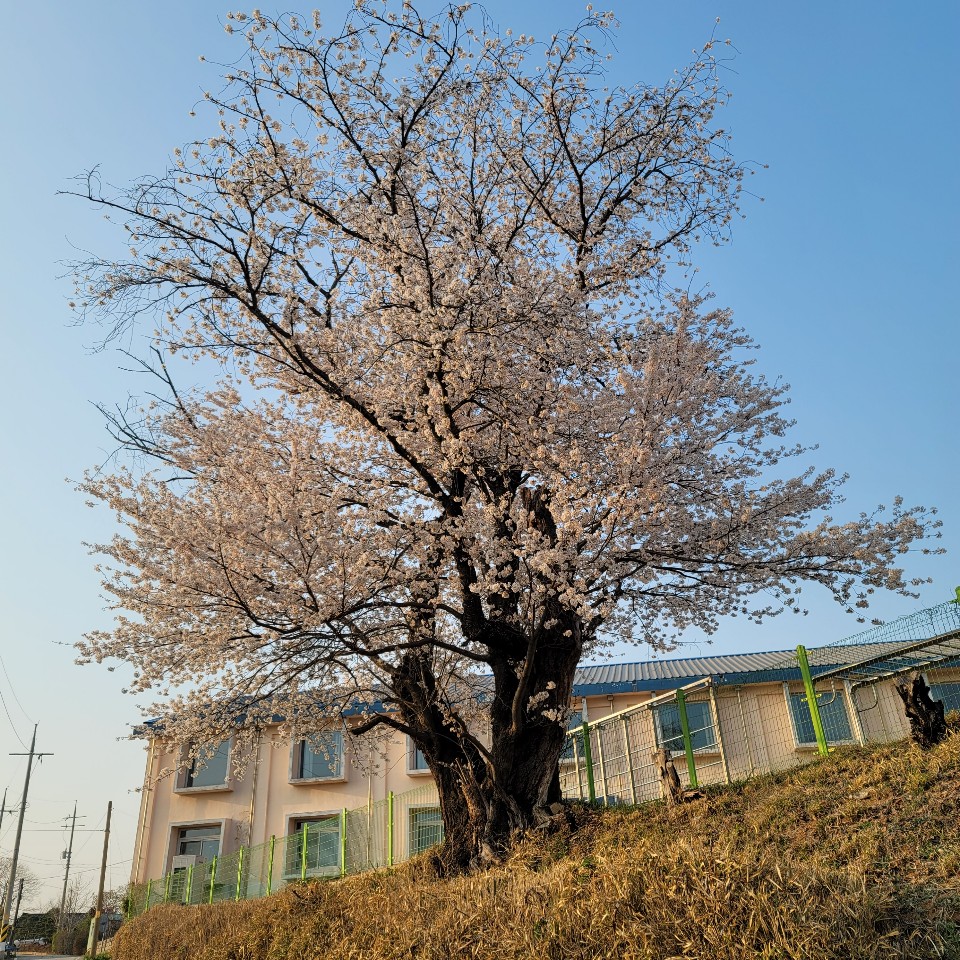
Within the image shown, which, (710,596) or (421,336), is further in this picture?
(710,596)

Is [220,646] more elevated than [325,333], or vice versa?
[325,333]

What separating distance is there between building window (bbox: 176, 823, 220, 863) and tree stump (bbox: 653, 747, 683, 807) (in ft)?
61.9

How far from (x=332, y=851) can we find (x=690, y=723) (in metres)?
8.14

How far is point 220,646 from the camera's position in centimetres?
977

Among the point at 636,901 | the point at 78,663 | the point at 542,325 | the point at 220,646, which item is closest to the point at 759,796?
the point at 636,901

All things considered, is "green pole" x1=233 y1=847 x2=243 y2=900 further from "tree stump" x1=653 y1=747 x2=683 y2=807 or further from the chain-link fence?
"tree stump" x1=653 y1=747 x2=683 y2=807

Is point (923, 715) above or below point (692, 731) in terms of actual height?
below

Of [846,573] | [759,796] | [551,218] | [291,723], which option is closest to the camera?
[759,796]

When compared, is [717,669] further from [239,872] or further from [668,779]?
[668,779]

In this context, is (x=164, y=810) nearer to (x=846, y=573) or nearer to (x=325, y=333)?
(x=325, y=333)

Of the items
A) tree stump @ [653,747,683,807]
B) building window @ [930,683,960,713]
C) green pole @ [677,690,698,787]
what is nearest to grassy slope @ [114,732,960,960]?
tree stump @ [653,747,683,807]

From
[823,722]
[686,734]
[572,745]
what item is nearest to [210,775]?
[572,745]

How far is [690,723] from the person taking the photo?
12594 mm

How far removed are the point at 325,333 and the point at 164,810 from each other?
2017 centimetres
